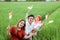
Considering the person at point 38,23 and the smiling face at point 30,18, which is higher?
the smiling face at point 30,18

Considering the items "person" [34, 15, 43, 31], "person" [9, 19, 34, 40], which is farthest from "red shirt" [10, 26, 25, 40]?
"person" [34, 15, 43, 31]

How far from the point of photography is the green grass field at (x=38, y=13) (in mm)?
1764

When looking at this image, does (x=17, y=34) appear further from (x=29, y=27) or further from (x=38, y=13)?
(x=38, y=13)

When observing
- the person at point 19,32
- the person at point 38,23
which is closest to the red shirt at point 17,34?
the person at point 19,32

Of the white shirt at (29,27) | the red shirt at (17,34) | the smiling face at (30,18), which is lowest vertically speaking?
the red shirt at (17,34)

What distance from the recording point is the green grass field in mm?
1764

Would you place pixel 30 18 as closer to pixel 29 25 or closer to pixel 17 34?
pixel 29 25

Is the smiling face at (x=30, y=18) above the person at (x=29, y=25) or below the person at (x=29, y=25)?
above

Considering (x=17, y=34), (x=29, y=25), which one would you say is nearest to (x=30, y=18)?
(x=29, y=25)

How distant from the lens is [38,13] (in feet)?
6.03

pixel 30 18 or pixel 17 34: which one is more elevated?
pixel 30 18

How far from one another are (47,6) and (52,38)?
282mm

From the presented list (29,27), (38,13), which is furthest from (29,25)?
(38,13)

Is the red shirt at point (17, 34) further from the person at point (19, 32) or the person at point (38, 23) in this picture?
the person at point (38, 23)
